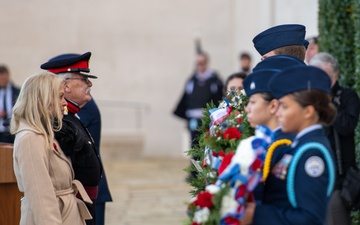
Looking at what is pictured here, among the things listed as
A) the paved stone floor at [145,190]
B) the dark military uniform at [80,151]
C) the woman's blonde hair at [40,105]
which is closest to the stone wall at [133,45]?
the paved stone floor at [145,190]

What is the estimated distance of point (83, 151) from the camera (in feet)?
16.8

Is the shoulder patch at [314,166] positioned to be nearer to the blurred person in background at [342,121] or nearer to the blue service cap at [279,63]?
the blue service cap at [279,63]

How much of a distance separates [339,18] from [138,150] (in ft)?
37.6

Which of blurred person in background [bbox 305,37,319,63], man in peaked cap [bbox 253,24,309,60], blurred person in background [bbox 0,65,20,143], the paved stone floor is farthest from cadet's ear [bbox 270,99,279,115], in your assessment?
blurred person in background [bbox 0,65,20,143]

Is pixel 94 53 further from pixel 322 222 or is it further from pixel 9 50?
pixel 322 222

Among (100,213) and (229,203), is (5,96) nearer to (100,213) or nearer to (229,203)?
(100,213)

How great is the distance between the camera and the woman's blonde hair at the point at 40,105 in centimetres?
471

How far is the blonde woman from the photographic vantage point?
4609 millimetres

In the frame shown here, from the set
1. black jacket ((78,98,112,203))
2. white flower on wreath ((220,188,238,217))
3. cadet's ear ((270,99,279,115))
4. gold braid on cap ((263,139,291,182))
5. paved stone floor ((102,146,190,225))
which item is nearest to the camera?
white flower on wreath ((220,188,238,217))

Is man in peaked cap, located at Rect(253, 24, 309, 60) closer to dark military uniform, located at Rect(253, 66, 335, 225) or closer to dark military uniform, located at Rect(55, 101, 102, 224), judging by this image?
dark military uniform, located at Rect(55, 101, 102, 224)

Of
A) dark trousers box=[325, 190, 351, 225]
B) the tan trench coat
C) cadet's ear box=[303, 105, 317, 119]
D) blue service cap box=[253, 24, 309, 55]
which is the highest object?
blue service cap box=[253, 24, 309, 55]

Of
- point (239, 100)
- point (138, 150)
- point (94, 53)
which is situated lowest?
point (138, 150)

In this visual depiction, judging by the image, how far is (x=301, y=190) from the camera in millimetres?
3363

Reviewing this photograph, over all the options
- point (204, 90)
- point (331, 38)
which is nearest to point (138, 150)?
point (204, 90)
